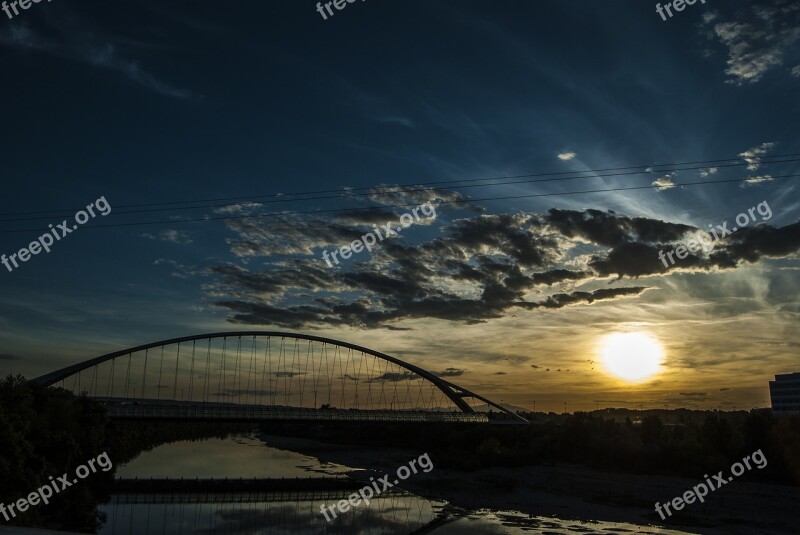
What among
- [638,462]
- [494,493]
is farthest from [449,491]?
[638,462]

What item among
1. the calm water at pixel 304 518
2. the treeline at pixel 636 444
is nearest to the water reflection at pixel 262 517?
the calm water at pixel 304 518

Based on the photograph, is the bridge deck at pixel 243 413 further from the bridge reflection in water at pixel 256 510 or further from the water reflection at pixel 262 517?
the water reflection at pixel 262 517

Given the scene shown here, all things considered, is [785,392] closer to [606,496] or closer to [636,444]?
[636,444]

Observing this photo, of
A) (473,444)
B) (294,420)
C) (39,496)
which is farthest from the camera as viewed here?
(473,444)

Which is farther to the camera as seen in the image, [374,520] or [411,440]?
[411,440]

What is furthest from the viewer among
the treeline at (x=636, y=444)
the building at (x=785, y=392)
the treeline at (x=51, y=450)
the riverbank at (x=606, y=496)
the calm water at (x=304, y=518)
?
the building at (x=785, y=392)

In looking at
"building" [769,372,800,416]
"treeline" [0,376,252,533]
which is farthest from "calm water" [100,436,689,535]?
"building" [769,372,800,416]

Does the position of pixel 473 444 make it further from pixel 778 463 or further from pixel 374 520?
pixel 374 520
